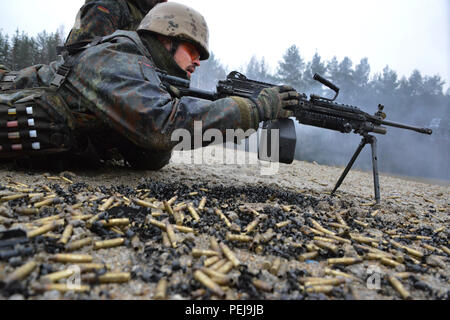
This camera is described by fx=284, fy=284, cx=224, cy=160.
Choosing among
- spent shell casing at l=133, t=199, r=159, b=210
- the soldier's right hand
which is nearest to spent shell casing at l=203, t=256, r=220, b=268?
spent shell casing at l=133, t=199, r=159, b=210

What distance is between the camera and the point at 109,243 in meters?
2.10

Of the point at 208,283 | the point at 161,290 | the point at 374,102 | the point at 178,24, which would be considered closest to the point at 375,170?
the point at 178,24

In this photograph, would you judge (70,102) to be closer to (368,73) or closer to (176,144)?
(176,144)

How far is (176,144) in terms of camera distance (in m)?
3.50

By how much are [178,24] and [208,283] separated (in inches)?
Result: 143

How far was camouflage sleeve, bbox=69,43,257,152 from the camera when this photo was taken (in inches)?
124

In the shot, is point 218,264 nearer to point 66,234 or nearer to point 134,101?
point 66,234

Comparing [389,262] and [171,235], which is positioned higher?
[171,235]

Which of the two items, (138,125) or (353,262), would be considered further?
(138,125)

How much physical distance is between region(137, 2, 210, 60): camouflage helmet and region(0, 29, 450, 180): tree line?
16729 millimetres

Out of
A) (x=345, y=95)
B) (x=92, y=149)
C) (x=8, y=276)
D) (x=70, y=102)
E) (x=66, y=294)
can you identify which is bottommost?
(x=66, y=294)

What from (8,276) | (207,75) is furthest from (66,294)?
(207,75)

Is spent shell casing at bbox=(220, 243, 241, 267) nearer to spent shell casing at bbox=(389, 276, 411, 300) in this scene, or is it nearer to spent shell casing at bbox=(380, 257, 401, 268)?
spent shell casing at bbox=(389, 276, 411, 300)
